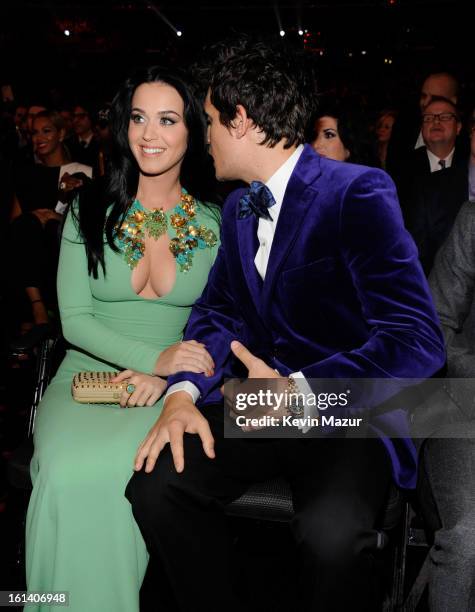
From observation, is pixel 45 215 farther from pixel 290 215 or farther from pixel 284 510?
pixel 284 510

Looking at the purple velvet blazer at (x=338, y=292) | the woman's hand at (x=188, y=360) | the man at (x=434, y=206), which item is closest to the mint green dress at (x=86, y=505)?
the woman's hand at (x=188, y=360)

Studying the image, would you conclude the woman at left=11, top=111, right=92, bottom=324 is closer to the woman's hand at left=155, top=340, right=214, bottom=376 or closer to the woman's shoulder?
the woman's shoulder

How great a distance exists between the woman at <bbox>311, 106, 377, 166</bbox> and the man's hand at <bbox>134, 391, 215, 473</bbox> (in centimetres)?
191

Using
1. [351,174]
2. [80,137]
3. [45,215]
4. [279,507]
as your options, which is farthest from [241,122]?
[80,137]

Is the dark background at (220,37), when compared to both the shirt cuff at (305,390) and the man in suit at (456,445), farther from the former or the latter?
the shirt cuff at (305,390)

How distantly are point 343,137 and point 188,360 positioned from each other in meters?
1.79

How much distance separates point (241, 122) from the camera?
201 centimetres

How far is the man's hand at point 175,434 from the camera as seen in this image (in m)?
1.80

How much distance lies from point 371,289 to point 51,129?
152 inches

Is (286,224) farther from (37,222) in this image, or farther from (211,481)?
(37,222)

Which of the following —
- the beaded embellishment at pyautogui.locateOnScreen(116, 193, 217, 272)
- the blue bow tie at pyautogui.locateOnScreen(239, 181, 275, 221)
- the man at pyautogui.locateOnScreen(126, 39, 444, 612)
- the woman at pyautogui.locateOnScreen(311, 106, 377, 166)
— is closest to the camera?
the man at pyautogui.locateOnScreen(126, 39, 444, 612)

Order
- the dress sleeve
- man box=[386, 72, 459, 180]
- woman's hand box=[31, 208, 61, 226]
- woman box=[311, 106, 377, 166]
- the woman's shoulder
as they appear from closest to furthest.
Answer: the dress sleeve, the woman's shoulder, woman box=[311, 106, 377, 166], woman's hand box=[31, 208, 61, 226], man box=[386, 72, 459, 180]

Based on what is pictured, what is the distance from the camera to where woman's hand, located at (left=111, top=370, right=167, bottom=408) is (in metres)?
2.15

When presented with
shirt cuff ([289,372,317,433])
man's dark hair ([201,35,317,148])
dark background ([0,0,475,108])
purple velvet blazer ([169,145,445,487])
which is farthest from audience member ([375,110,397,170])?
dark background ([0,0,475,108])
